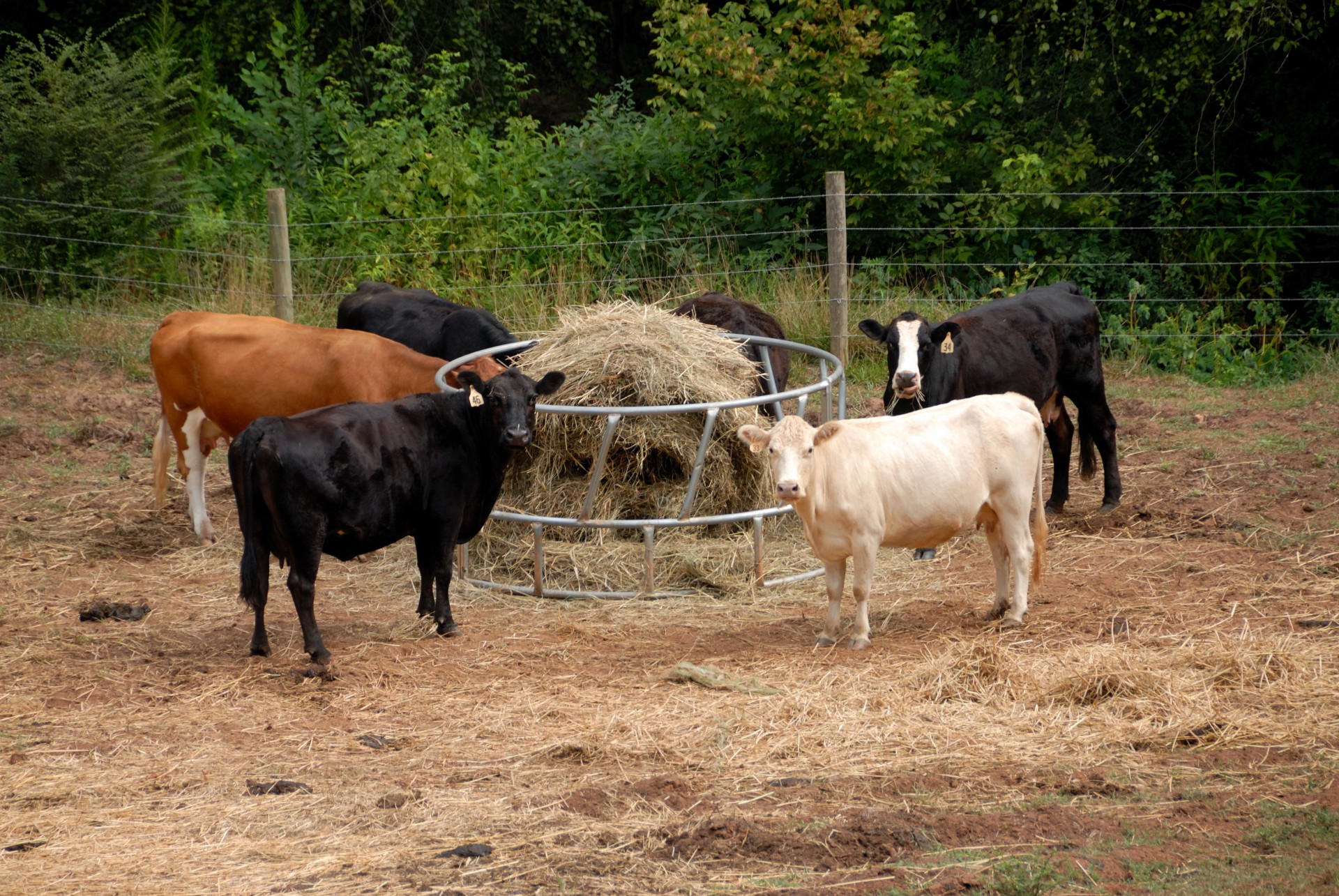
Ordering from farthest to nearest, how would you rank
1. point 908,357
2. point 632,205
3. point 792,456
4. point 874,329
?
point 632,205 → point 874,329 → point 908,357 → point 792,456

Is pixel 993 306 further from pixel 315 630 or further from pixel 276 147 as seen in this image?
pixel 276 147

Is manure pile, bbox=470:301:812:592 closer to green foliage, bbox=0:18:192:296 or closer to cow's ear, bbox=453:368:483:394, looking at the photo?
cow's ear, bbox=453:368:483:394

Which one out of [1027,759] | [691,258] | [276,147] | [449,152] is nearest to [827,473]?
[1027,759]

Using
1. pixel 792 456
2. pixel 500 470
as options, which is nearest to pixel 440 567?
pixel 500 470

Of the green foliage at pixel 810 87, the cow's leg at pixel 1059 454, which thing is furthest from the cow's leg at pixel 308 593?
the green foliage at pixel 810 87

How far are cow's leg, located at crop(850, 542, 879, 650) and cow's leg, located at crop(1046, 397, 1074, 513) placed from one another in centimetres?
306

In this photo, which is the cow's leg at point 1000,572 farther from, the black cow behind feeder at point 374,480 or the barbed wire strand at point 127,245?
the barbed wire strand at point 127,245

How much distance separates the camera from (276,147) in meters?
16.5

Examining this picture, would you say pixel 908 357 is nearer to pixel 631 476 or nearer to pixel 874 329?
pixel 874 329

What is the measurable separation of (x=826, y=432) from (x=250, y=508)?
2.86m

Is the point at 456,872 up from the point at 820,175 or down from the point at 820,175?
down

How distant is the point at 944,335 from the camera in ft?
28.9

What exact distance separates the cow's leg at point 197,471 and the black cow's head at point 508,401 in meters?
2.91

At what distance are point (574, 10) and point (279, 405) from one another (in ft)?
39.8
